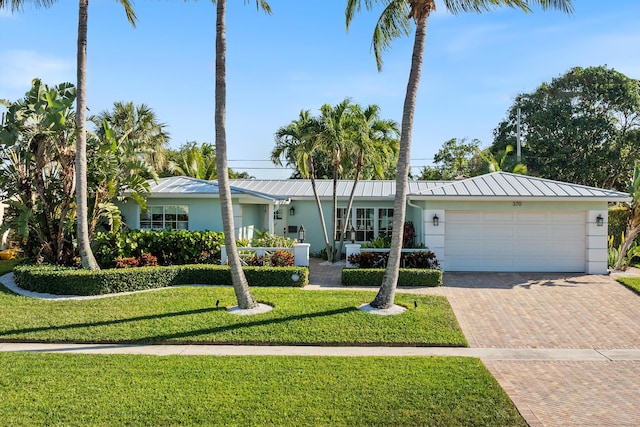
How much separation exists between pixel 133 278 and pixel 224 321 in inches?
174

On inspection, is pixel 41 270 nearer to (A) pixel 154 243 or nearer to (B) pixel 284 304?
(A) pixel 154 243

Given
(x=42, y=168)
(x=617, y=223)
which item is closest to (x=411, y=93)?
(x=42, y=168)

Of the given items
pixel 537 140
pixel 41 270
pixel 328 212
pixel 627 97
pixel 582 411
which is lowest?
pixel 582 411

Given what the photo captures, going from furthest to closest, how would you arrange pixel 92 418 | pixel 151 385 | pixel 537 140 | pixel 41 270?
1. pixel 537 140
2. pixel 41 270
3. pixel 151 385
4. pixel 92 418

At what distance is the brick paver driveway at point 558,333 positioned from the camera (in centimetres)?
621

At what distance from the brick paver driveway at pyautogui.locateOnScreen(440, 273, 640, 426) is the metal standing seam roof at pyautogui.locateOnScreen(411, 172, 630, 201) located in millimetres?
2559

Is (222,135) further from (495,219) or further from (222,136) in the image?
(495,219)

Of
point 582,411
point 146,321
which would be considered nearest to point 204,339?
point 146,321

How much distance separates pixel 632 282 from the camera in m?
13.7

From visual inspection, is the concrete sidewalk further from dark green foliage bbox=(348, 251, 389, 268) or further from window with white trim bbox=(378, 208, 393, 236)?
window with white trim bbox=(378, 208, 393, 236)

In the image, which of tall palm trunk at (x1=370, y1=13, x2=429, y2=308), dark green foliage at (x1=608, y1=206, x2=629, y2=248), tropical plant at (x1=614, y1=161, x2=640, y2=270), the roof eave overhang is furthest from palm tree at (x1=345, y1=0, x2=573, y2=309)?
dark green foliage at (x1=608, y1=206, x2=629, y2=248)

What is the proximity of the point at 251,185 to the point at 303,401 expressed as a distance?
711 inches

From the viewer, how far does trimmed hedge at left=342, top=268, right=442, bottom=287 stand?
13797 mm

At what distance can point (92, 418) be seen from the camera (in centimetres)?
575
